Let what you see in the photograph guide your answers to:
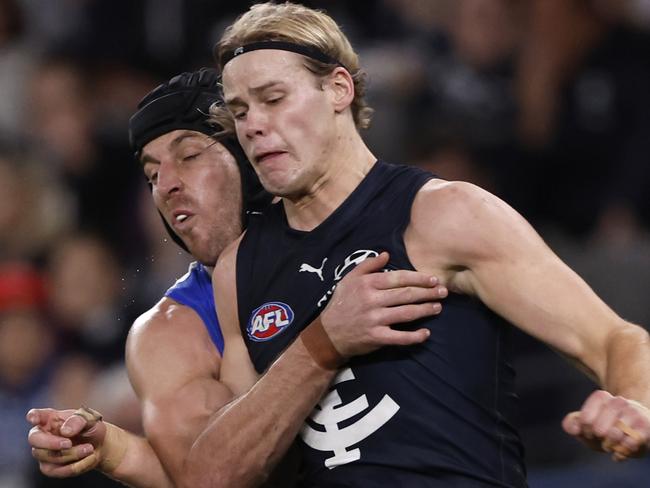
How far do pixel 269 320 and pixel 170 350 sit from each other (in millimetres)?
535

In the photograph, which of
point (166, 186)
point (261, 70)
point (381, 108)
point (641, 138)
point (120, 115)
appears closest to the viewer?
point (261, 70)

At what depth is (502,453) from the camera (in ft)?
10.9

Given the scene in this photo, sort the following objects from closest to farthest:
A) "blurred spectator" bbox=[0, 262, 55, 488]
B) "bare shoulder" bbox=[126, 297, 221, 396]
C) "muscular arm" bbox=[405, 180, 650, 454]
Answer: "muscular arm" bbox=[405, 180, 650, 454]
"bare shoulder" bbox=[126, 297, 221, 396]
"blurred spectator" bbox=[0, 262, 55, 488]

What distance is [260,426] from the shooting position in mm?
3338

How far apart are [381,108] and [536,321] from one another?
3.81 m

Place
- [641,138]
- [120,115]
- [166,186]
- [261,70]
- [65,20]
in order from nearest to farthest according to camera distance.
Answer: [261,70] < [166,186] < [641,138] < [120,115] < [65,20]

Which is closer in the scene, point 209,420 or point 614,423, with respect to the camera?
point 614,423

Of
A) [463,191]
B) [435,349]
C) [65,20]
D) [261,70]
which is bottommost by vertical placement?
[435,349]

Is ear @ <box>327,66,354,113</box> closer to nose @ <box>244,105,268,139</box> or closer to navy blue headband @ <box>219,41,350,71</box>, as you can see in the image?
navy blue headband @ <box>219,41,350,71</box>

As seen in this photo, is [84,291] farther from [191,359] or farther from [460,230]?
[460,230]

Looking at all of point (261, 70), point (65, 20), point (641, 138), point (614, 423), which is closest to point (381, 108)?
point (641, 138)

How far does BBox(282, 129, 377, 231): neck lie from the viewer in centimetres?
352

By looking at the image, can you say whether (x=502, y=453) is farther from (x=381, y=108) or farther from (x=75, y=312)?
(x=75, y=312)

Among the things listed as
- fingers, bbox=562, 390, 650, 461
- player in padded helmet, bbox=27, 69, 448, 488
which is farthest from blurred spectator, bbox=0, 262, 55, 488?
fingers, bbox=562, 390, 650, 461
